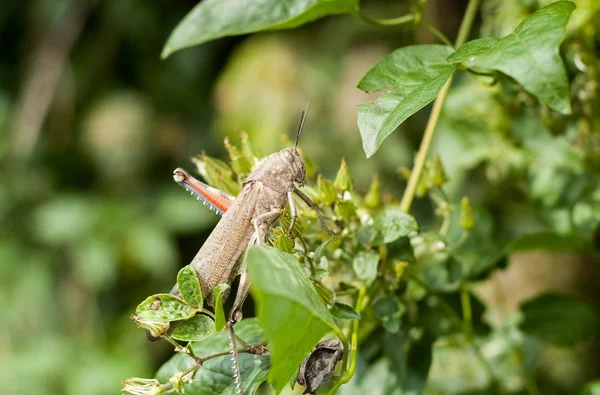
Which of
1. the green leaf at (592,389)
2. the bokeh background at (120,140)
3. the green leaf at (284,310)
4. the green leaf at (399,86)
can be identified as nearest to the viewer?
the green leaf at (284,310)

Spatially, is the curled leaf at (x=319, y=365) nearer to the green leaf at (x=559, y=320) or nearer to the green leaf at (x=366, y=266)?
the green leaf at (x=366, y=266)

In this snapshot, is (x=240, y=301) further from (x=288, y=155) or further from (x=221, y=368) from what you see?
(x=288, y=155)

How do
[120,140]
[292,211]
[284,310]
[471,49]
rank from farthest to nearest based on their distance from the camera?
[120,140] → [292,211] → [471,49] → [284,310]

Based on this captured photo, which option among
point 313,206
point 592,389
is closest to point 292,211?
point 313,206

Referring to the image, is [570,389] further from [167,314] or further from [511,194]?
[167,314]

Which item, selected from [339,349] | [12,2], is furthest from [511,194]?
[12,2]

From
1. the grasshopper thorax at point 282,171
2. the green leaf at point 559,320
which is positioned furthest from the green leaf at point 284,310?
the green leaf at point 559,320
